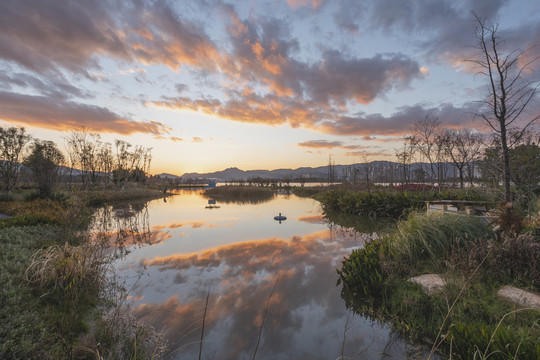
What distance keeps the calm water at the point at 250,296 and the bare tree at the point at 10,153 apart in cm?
1698

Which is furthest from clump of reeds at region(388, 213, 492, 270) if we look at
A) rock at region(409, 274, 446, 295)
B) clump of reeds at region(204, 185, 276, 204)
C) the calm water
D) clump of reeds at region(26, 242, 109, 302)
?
clump of reeds at region(204, 185, 276, 204)

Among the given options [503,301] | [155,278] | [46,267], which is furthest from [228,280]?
[503,301]

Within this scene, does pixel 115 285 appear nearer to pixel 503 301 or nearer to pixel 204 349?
pixel 204 349

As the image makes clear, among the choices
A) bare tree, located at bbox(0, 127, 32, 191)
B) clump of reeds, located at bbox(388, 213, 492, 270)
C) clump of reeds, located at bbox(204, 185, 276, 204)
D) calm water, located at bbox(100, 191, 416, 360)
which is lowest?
calm water, located at bbox(100, 191, 416, 360)

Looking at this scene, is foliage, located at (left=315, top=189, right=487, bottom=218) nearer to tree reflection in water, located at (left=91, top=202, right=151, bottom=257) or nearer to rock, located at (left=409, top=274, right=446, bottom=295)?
rock, located at (left=409, top=274, right=446, bottom=295)

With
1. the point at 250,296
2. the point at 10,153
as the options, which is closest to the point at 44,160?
the point at 10,153

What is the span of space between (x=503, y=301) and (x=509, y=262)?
102 cm

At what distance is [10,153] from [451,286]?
27482 mm

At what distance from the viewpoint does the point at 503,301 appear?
10.9ft

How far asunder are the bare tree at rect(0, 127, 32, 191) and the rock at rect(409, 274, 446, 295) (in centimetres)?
2446

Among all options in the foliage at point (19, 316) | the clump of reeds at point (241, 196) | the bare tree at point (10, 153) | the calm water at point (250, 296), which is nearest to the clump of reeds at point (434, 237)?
the calm water at point (250, 296)

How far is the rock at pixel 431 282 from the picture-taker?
3.73m

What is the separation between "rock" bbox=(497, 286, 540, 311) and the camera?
3115 mm

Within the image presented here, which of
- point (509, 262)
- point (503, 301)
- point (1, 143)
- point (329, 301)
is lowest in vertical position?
point (329, 301)
